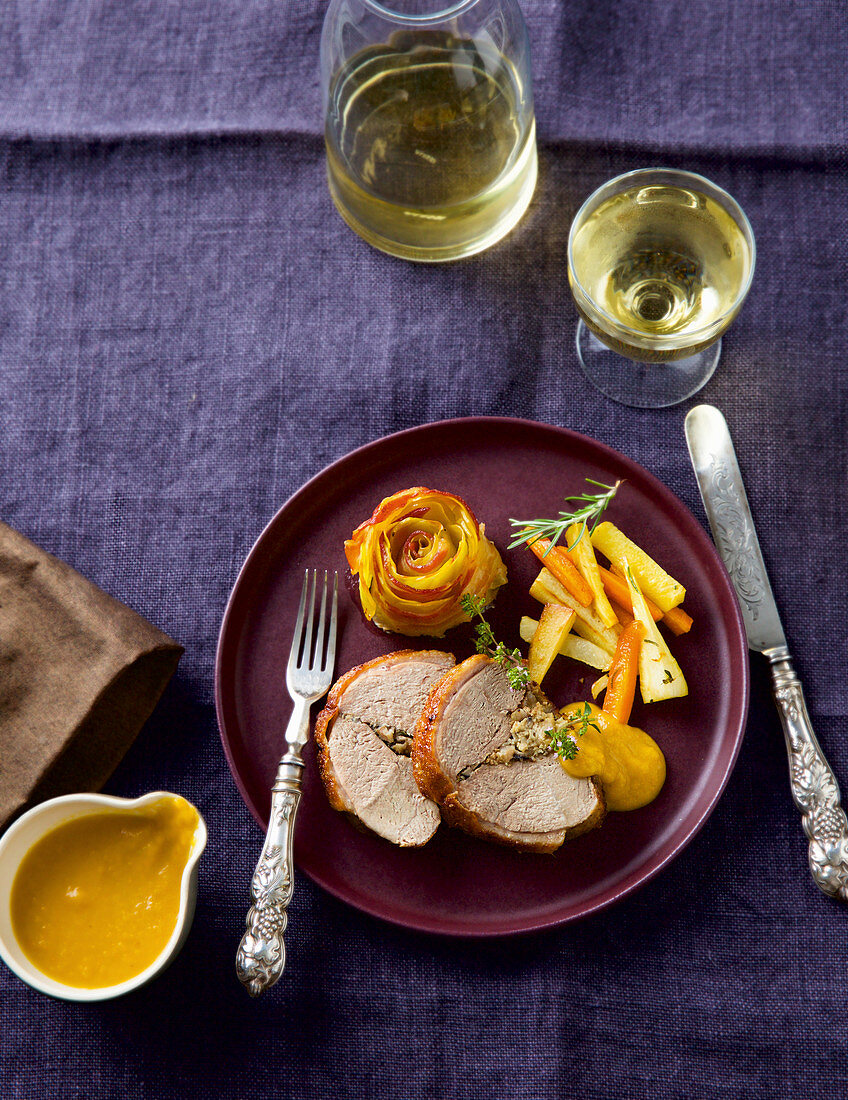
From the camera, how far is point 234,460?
7.36 feet

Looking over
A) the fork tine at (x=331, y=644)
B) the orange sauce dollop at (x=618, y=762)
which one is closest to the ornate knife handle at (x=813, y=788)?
the orange sauce dollop at (x=618, y=762)

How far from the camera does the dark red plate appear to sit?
1.91 meters

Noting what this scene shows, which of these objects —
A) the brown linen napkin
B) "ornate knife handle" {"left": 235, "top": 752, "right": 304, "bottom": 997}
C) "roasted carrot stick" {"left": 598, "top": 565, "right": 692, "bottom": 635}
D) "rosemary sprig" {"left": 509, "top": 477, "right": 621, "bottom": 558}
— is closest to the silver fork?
"ornate knife handle" {"left": 235, "top": 752, "right": 304, "bottom": 997}

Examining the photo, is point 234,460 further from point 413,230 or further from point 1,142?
point 1,142

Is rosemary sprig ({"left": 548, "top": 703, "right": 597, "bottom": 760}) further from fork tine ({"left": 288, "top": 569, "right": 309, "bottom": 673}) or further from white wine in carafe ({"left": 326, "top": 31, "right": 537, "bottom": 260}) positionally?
white wine in carafe ({"left": 326, "top": 31, "right": 537, "bottom": 260})

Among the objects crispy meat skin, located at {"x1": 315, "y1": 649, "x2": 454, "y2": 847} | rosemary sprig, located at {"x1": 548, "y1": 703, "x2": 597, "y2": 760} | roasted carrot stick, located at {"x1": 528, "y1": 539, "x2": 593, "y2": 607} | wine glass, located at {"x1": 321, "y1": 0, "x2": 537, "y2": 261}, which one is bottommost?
crispy meat skin, located at {"x1": 315, "y1": 649, "x2": 454, "y2": 847}

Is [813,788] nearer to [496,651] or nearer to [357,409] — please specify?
[496,651]

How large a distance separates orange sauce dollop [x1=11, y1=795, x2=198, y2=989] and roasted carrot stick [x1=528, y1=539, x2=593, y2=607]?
0.88 m

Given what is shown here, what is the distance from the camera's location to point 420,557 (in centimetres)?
189

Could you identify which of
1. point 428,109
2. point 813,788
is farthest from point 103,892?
point 428,109

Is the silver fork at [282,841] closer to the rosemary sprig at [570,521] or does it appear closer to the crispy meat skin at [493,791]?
the crispy meat skin at [493,791]

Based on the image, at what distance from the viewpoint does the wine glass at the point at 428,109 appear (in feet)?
6.42

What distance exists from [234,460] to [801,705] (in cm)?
140

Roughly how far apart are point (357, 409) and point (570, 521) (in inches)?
24.9
